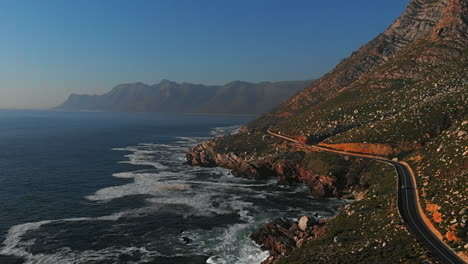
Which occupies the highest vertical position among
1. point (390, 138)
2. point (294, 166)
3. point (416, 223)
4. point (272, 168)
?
point (390, 138)

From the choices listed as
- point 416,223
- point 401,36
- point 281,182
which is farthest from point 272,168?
point 401,36

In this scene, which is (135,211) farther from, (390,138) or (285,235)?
(390,138)

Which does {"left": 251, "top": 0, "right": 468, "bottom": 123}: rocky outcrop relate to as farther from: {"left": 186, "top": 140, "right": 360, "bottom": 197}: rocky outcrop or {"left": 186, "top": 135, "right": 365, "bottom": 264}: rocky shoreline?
{"left": 186, "top": 135, "right": 365, "bottom": 264}: rocky shoreline

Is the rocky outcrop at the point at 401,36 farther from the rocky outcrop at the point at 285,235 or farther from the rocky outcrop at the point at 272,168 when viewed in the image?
the rocky outcrop at the point at 285,235

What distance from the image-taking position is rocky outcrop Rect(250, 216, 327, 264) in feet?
170

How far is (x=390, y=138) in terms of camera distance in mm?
89438

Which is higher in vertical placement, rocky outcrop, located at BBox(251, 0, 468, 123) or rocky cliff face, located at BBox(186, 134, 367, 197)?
rocky outcrop, located at BBox(251, 0, 468, 123)

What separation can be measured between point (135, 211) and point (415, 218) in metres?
54.0

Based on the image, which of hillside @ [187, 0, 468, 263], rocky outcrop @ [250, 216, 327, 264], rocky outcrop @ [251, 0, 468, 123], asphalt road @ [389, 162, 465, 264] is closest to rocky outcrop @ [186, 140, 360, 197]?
hillside @ [187, 0, 468, 263]

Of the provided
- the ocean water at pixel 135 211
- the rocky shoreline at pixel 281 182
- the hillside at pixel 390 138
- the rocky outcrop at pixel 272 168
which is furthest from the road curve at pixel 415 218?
the rocky outcrop at pixel 272 168

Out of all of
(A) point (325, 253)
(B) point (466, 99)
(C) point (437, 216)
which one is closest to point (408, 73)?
(B) point (466, 99)

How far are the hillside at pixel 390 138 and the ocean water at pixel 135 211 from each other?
8070 millimetres

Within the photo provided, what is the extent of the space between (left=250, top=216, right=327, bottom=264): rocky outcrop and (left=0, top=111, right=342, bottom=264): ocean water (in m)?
1.93

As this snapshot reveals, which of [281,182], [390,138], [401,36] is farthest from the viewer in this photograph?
[401,36]
